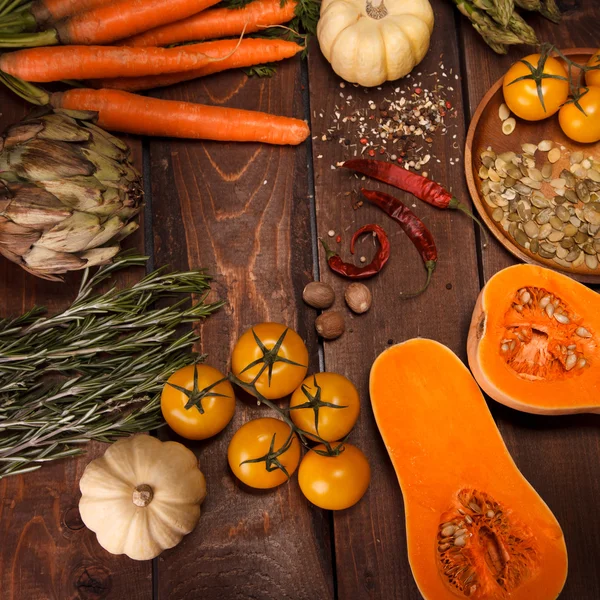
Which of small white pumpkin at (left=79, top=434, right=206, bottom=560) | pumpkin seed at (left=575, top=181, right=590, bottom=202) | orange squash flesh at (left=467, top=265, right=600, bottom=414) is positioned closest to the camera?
small white pumpkin at (left=79, top=434, right=206, bottom=560)

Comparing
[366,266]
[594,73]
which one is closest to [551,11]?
[594,73]

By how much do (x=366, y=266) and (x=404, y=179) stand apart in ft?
0.79

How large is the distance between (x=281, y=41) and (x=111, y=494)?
1142mm

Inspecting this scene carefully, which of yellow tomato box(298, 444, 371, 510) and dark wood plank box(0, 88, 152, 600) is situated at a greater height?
yellow tomato box(298, 444, 371, 510)

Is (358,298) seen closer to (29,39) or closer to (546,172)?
(546,172)

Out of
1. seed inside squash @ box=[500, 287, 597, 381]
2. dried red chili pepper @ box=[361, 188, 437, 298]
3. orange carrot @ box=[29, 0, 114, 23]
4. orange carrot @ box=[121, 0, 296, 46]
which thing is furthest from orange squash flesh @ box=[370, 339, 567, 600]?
orange carrot @ box=[29, 0, 114, 23]

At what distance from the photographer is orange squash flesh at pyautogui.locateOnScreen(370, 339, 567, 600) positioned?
141 cm

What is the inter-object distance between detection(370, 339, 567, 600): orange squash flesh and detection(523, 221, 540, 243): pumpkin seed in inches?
15.6

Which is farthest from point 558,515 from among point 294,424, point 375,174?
point 375,174

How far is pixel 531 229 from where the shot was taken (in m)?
1.65

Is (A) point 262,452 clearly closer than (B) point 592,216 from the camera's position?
Yes

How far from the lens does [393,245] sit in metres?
1.67

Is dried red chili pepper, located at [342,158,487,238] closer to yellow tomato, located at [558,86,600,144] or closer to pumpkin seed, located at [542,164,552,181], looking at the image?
pumpkin seed, located at [542,164,552,181]

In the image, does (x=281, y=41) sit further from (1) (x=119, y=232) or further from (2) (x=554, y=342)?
(2) (x=554, y=342)
